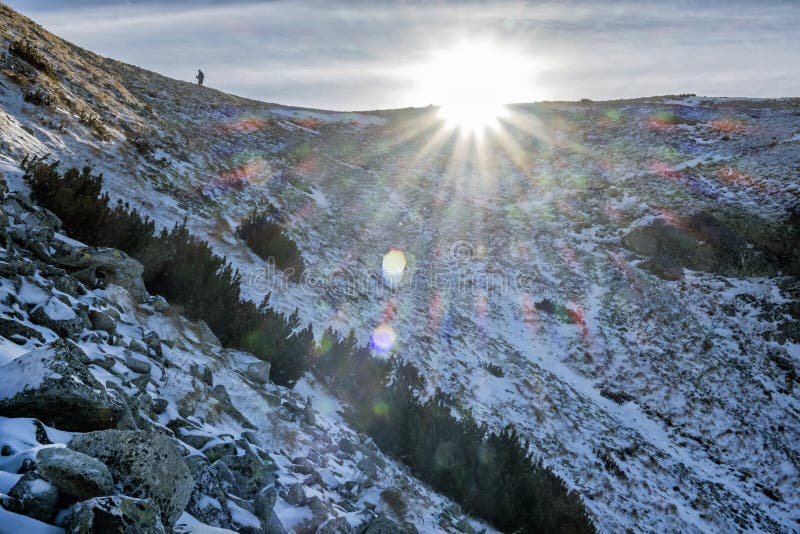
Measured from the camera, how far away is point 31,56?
37.4 ft

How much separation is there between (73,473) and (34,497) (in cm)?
21

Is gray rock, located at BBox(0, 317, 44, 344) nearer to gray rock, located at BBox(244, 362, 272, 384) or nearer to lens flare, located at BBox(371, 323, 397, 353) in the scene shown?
gray rock, located at BBox(244, 362, 272, 384)

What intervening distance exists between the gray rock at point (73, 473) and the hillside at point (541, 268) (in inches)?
48.5

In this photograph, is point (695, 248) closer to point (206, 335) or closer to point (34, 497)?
point (206, 335)

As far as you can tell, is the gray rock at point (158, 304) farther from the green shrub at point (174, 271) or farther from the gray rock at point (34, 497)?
the gray rock at point (34, 497)

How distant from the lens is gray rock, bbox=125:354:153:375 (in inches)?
176

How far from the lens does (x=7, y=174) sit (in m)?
6.54

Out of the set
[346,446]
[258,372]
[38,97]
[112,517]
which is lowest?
[346,446]

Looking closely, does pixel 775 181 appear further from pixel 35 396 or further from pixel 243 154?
pixel 35 396

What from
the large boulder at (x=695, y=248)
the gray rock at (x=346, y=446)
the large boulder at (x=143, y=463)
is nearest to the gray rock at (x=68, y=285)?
the large boulder at (x=143, y=463)

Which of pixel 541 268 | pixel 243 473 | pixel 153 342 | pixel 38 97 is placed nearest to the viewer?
pixel 243 473

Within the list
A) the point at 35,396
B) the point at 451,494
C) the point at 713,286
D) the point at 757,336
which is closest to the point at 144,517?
the point at 35,396

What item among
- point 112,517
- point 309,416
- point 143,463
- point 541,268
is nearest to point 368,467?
point 309,416

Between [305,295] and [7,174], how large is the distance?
5.57 metres
